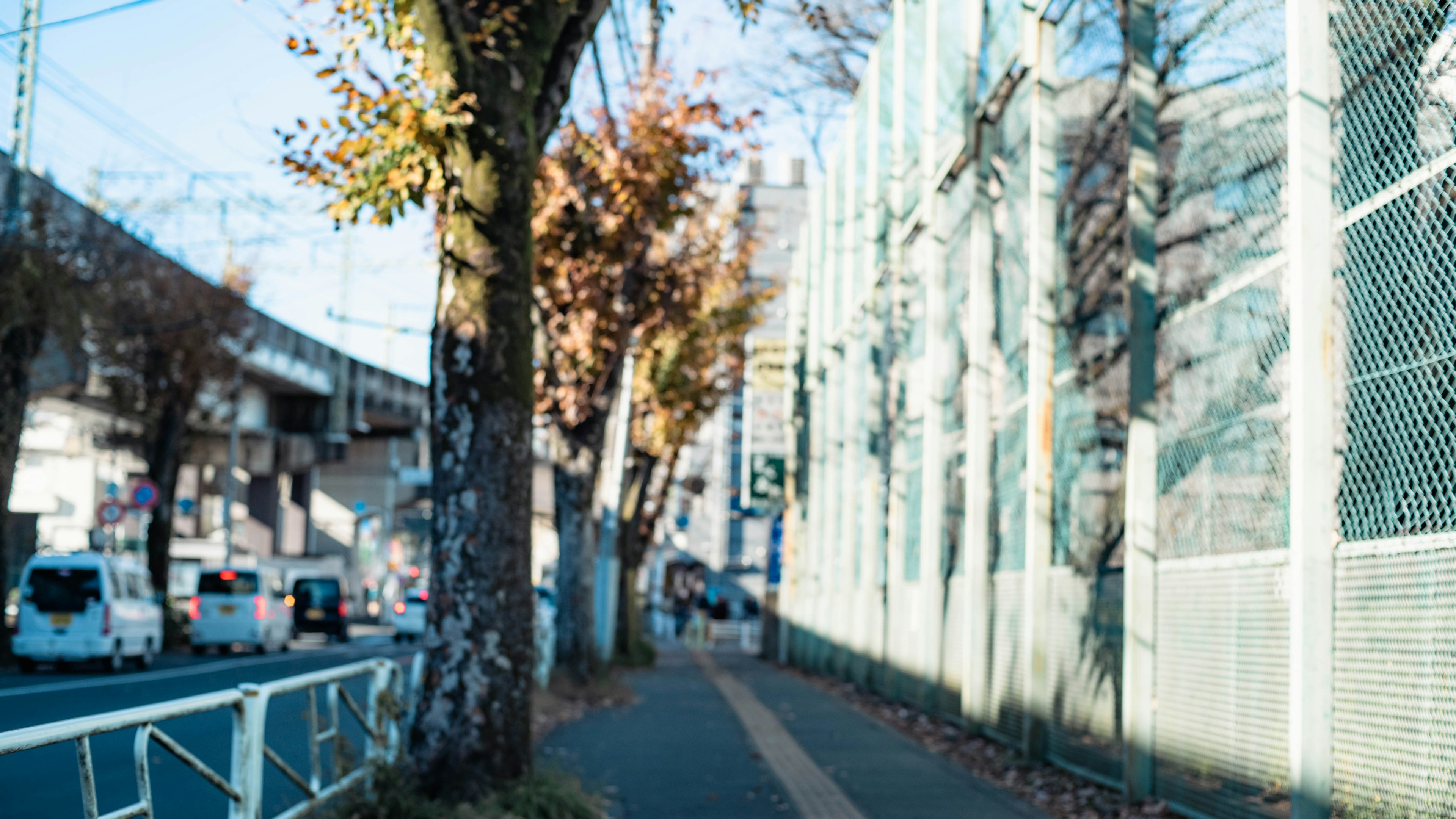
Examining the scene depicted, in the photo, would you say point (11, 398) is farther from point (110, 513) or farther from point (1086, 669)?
point (1086, 669)

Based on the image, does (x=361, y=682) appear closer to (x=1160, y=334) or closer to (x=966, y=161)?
(x=1160, y=334)

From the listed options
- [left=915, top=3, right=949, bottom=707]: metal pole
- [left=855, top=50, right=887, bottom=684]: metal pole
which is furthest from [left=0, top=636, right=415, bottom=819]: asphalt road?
[left=855, top=50, right=887, bottom=684]: metal pole

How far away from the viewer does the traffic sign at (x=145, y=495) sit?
99.8 feet

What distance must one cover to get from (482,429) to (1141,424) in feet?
13.4

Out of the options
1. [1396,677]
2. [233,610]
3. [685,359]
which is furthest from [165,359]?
[1396,677]

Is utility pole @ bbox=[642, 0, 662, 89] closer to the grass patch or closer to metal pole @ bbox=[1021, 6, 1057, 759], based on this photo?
metal pole @ bbox=[1021, 6, 1057, 759]

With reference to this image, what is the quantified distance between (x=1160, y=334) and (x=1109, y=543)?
5.30 ft

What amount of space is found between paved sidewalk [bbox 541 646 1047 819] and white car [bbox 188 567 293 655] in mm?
14793

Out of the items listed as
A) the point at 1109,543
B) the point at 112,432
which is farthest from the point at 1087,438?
the point at 112,432

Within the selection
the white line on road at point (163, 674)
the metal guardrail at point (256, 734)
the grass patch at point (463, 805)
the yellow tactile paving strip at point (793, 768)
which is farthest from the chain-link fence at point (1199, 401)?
the white line on road at point (163, 674)

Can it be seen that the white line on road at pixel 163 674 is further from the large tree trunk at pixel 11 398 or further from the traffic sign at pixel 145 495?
the traffic sign at pixel 145 495

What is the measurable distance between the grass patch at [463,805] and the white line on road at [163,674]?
9701 mm

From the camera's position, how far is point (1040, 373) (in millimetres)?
11617

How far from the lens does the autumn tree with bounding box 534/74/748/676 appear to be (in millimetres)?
17688
